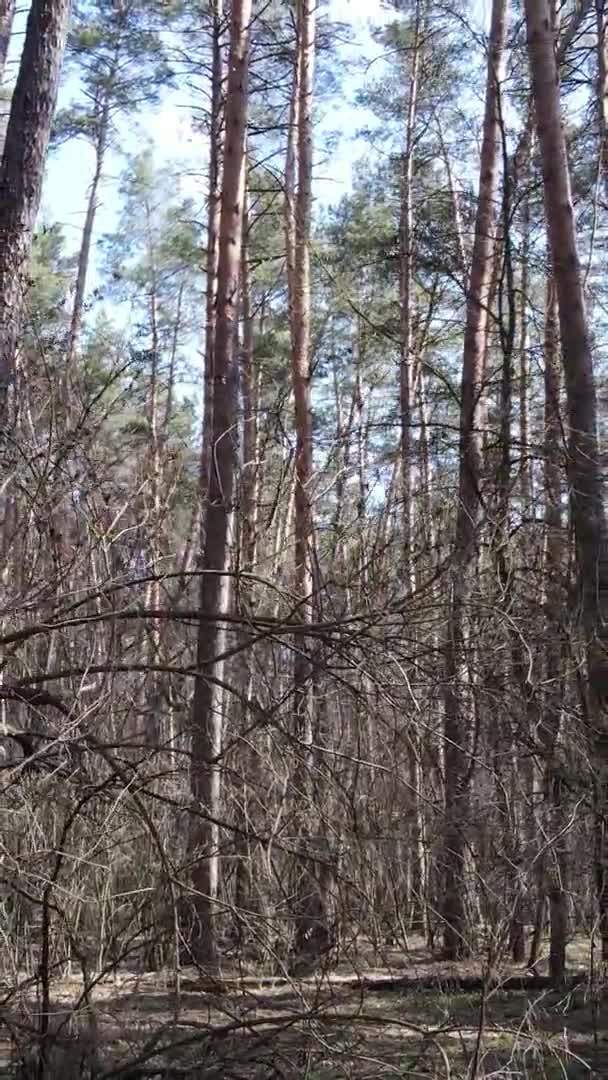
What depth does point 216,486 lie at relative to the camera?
27.1ft

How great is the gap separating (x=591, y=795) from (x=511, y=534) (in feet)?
5.76

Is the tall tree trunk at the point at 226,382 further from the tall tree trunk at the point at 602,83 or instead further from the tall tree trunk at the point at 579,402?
the tall tree trunk at the point at 602,83

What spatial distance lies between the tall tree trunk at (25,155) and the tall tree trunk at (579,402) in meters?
3.14

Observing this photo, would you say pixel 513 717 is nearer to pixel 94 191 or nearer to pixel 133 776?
pixel 133 776

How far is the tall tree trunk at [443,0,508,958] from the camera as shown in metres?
4.79

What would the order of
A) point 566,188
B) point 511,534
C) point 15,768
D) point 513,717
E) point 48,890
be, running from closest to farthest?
point 15,768 < point 48,890 < point 513,717 < point 511,534 < point 566,188

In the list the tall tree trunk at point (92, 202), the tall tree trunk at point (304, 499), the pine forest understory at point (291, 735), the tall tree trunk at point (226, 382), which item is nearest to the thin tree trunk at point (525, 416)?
the pine forest understory at point (291, 735)

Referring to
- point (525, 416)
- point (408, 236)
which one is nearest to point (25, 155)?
point (525, 416)

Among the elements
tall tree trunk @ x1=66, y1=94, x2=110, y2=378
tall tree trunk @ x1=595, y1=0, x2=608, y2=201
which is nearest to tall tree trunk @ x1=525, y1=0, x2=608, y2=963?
tall tree trunk @ x1=595, y1=0, x2=608, y2=201

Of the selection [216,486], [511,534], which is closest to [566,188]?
[511,534]

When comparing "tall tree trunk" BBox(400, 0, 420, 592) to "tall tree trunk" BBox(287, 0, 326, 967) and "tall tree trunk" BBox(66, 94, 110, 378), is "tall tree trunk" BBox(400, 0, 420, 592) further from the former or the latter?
"tall tree trunk" BBox(66, 94, 110, 378)

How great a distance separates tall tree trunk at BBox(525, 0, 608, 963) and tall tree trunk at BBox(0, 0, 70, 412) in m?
3.14

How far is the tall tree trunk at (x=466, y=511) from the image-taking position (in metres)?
4.79

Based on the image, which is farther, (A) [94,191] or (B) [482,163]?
(A) [94,191]
